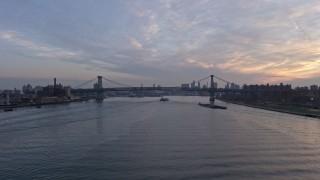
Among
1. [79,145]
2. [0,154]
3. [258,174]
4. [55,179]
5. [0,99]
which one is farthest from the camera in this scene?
[0,99]

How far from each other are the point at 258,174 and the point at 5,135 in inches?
793

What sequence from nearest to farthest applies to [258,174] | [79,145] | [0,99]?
[258,174] < [79,145] < [0,99]

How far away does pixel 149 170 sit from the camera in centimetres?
1593

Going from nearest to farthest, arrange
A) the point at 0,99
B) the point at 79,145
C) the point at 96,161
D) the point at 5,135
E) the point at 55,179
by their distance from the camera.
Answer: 1. the point at 55,179
2. the point at 96,161
3. the point at 79,145
4. the point at 5,135
5. the point at 0,99

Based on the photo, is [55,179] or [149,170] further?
[149,170]

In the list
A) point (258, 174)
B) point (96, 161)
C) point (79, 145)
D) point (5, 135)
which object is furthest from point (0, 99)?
point (258, 174)

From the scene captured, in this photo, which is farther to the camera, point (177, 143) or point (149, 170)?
point (177, 143)

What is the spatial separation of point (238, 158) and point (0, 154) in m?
12.8

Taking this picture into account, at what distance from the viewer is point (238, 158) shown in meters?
18.8

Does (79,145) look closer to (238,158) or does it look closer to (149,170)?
(149,170)

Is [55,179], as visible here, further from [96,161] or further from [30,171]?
[96,161]

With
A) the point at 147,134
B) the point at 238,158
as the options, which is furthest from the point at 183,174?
the point at 147,134

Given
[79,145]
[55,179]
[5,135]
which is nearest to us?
[55,179]

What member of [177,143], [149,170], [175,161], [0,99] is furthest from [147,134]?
[0,99]
